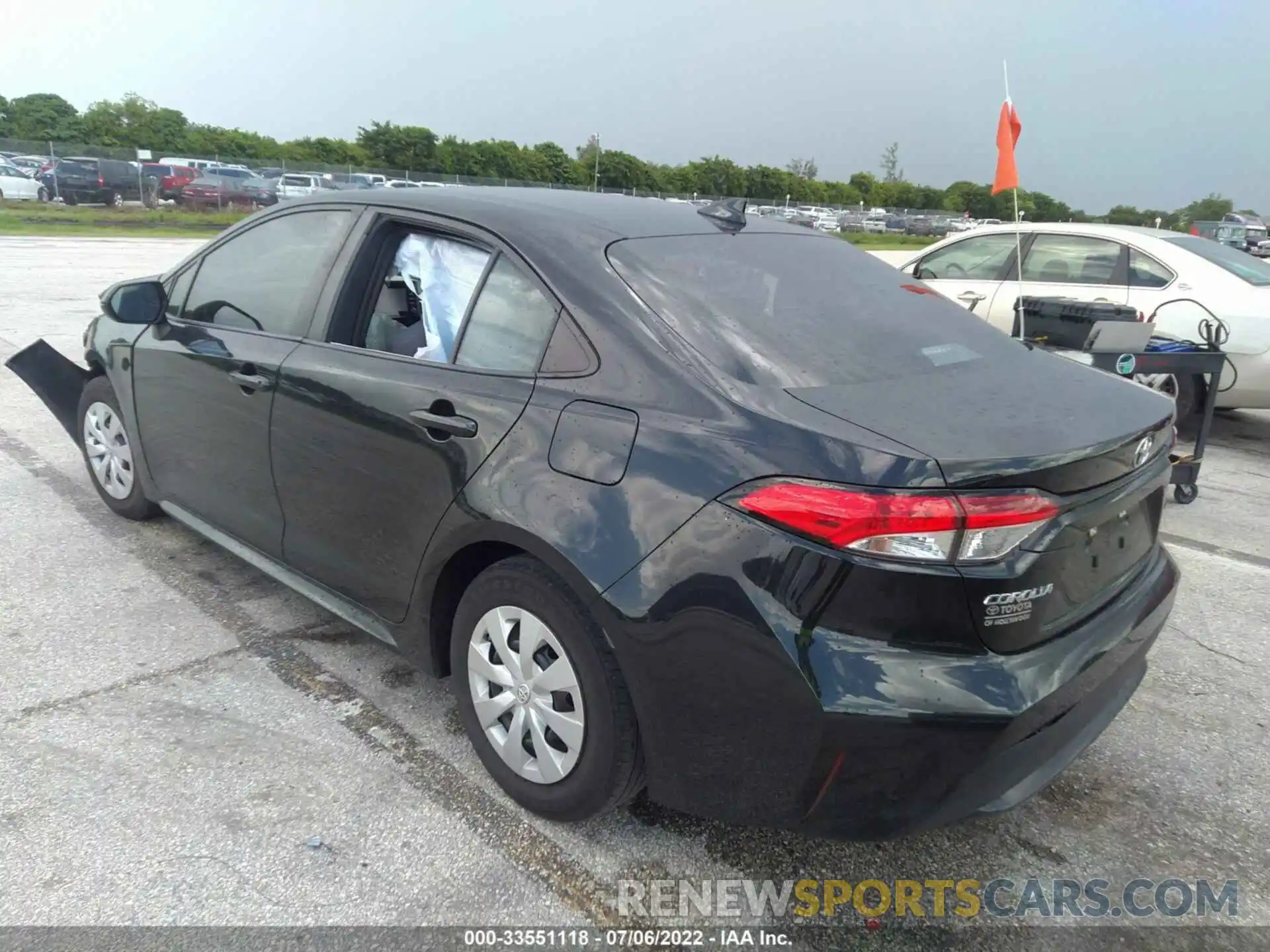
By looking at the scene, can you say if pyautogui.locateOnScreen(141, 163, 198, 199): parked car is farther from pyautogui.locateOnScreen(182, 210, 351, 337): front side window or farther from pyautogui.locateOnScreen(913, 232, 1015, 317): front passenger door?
pyautogui.locateOnScreen(182, 210, 351, 337): front side window

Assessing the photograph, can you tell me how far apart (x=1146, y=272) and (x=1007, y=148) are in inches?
94.4

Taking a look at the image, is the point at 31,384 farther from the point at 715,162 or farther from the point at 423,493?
the point at 715,162

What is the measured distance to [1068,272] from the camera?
24.4 ft

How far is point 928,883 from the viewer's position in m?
2.43

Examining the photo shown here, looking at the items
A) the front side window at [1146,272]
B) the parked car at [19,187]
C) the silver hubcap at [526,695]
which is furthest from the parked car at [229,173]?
the silver hubcap at [526,695]

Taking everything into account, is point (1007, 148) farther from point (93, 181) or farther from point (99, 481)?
point (93, 181)

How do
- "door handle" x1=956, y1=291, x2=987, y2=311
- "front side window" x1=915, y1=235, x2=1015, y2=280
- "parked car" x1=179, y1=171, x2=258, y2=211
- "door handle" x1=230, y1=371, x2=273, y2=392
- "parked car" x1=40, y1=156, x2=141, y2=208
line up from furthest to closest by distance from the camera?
"parked car" x1=179, y1=171, x2=258, y2=211, "parked car" x1=40, y1=156, x2=141, y2=208, "front side window" x1=915, y1=235, x2=1015, y2=280, "door handle" x1=956, y1=291, x2=987, y2=311, "door handle" x1=230, y1=371, x2=273, y2=392

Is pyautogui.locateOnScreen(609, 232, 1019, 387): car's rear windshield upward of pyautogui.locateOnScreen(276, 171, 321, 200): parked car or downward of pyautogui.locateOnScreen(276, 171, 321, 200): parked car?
downward

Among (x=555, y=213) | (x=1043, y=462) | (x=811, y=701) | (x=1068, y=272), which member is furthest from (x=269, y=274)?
(x=1068, y=272)

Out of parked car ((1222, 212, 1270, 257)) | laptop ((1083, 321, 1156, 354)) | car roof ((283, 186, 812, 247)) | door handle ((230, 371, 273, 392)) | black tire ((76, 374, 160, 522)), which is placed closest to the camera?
car roof ((283, 186, 812, 247))

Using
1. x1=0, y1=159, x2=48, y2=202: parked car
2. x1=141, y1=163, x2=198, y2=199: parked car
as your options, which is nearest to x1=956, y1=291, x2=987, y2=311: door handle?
x1=141, y1=163, x2=198, y2=199: parked car

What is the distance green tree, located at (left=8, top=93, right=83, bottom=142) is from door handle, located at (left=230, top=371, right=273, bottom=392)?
59399mm

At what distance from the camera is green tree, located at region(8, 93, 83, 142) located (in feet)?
174

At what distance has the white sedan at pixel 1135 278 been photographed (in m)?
6.60
